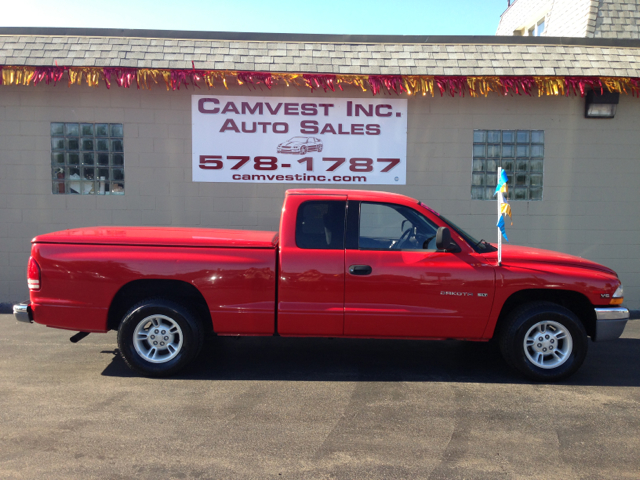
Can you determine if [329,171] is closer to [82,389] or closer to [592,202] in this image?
[592,202]

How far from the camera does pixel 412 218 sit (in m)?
5.38

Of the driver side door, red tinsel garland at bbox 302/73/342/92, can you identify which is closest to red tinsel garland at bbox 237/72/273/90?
red tinsel garland at bbox 302/73/342/92

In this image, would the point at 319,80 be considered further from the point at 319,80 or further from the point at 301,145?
the point at 301,145

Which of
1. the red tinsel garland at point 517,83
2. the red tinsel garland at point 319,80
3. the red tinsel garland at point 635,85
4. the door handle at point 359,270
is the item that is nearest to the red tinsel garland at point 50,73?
the red tinsel garland at point 319,80

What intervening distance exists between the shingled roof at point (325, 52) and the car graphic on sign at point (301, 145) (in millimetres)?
1069

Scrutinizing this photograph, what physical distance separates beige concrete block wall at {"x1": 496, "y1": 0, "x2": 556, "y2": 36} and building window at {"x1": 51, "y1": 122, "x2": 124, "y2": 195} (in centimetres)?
965

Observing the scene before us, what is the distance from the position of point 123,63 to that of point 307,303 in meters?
5.25

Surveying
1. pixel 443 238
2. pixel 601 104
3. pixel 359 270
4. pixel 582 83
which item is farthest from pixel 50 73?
pixel 601 104

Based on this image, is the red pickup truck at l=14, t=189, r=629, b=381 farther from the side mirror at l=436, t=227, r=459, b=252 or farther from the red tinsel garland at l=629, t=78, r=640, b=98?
the red tinsel garland at l=629, t=78, r=640, b=98

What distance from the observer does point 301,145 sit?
8711 mm

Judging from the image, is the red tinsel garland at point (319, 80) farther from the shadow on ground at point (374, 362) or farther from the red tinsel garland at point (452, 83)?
the shadow on ground at point (374, 362)

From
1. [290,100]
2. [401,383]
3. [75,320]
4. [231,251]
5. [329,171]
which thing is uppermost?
[290,100]

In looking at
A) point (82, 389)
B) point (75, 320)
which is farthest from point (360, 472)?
point (75, 320)

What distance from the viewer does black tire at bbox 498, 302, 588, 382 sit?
5191 mm
